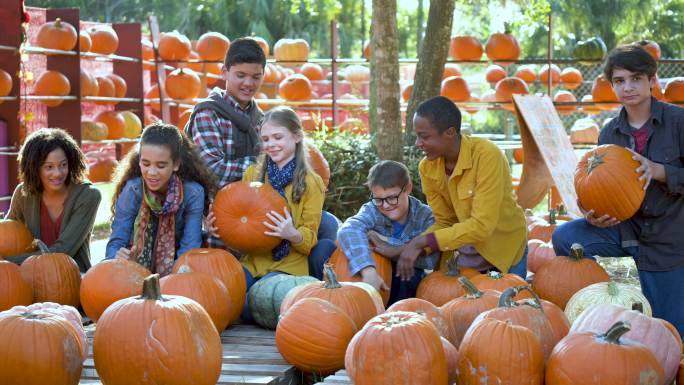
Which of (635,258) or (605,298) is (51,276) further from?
(635,258)

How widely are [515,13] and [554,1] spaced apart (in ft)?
41.0

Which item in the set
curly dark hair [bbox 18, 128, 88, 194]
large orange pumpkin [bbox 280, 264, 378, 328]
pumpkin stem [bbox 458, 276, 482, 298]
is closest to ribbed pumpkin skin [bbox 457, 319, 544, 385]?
pumpkin stem [bbox 458, 276, 482, 298]

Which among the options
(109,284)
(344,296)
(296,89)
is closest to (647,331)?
(344,296)

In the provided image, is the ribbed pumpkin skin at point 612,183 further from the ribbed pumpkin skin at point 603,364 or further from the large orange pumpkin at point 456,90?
the large orange pumpkin at point 456,90

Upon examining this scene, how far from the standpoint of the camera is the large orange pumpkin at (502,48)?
11492mm

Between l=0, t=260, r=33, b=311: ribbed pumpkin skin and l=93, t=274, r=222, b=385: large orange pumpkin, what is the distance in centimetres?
139

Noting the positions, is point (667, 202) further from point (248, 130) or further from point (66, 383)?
point (66, 383)

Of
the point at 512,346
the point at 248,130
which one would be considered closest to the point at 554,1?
the point at 248,130

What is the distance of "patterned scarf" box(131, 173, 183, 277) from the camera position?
4.89m

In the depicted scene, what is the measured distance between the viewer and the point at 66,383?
3.35 meters

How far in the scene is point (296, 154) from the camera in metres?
5.10

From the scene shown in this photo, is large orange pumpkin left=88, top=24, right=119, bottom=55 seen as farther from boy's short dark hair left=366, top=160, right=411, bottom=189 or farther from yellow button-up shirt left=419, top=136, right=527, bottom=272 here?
boy's short dark hair left=366, top=160, right=411, bottom=189

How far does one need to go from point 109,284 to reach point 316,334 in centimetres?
129

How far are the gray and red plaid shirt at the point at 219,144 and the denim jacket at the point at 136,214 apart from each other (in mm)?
366
